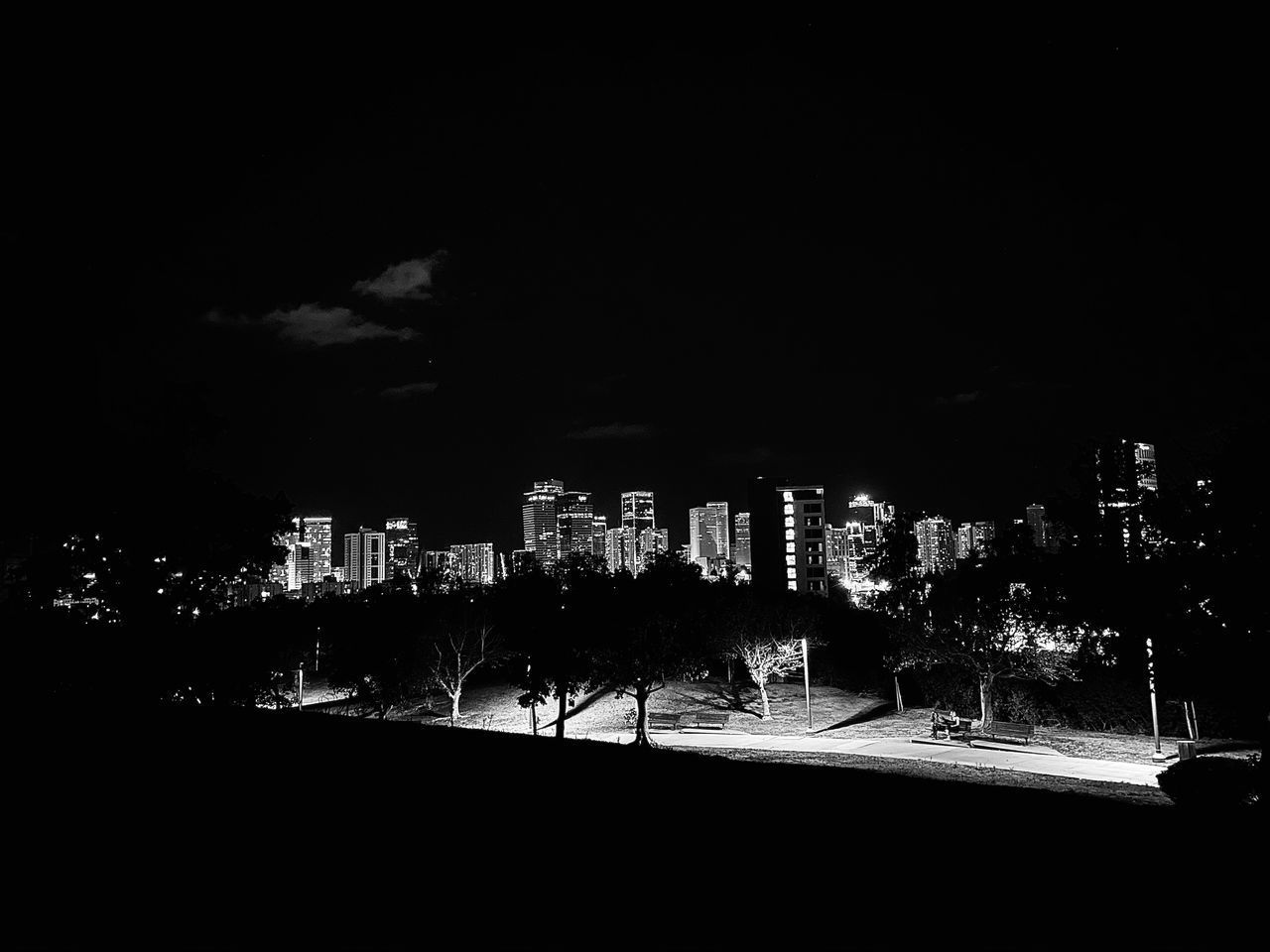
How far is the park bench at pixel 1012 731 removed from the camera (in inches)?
1035

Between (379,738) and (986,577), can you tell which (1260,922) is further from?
(986,577)

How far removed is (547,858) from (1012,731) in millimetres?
24587

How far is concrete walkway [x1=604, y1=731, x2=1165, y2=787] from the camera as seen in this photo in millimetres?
22000

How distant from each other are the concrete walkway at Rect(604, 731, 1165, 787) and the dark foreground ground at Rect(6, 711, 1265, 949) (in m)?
12.7

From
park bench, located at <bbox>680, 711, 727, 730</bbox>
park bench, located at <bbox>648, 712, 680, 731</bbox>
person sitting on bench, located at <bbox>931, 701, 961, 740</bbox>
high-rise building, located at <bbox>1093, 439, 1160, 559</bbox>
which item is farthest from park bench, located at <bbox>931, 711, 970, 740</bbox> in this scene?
high-rise building, located at <bbox>1093, 439, 1160, 559</bbox>

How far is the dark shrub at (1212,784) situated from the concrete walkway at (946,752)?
6.52 m

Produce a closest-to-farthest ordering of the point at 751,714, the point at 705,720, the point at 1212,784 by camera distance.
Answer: the point at 1212,784 < the point at 705,720 < the point at 751,714

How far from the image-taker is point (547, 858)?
670 cm

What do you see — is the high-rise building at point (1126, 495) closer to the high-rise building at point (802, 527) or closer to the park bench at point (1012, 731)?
the park bench at point (1012, 731)

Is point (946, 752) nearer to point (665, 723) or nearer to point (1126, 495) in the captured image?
point (665, 723)

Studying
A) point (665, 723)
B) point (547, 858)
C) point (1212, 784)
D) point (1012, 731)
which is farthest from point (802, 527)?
point (547, 858)

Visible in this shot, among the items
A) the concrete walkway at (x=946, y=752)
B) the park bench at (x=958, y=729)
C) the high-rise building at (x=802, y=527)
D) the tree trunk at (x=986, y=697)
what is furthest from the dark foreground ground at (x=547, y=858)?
the high-rise building at (x=802, y=527)

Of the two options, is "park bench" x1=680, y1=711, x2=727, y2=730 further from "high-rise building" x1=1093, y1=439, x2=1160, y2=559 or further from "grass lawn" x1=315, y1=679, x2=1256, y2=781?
"high-rise building" x1=1093, y1=439, x2=1160, y2=559

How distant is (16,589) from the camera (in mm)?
15578
